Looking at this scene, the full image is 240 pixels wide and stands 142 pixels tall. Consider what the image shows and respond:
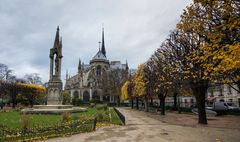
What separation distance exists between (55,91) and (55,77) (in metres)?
1.78

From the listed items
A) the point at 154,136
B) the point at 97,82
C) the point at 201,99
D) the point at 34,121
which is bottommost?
the point at 154,136

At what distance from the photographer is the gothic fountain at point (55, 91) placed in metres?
21.4

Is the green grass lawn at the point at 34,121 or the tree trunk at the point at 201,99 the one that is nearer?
the green grass lawn at the point at 34,121

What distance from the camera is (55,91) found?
23984 millimetres

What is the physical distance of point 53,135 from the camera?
32.7 feet

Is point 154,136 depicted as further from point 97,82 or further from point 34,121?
point 97,82

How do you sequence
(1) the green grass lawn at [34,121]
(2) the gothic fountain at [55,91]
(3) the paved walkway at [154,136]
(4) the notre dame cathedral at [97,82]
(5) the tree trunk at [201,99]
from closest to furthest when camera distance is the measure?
(3) the paved walkway at [154,136], (1) the green grass lawn at [34,121], (5) the tree trunk at [201,99], (2) the gothic fountain at [55,91], (4) the notre dame cathedral at [97,82]

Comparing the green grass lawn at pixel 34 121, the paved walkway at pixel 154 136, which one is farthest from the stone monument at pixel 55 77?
the paved walkway at pixel 154 136

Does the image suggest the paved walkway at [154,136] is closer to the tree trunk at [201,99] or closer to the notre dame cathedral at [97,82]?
the tree trunk at [201,99]

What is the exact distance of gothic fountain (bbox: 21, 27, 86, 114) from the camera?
21.4m

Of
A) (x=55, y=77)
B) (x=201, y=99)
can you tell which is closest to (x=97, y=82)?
(x=55, y=77)

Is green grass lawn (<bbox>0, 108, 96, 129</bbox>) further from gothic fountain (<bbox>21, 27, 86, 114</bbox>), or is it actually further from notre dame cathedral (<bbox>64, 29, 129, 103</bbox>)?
notre dame cathedral (<bbox>64, 29, 129, 103</bbox>)

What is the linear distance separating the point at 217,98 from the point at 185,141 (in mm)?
46399

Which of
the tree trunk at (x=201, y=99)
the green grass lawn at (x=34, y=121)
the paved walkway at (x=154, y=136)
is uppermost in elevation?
the tree trunk at (x=201, y=99)
